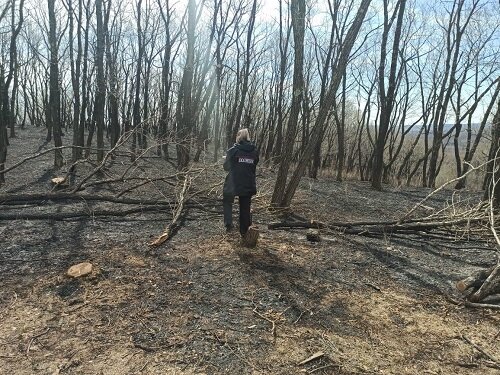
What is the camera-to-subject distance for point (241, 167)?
6.16 metres

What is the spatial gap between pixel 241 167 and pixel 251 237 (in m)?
1.09

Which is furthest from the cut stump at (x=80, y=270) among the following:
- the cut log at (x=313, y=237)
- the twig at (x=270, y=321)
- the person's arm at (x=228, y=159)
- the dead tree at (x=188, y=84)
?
the dead tree at (x=188, y=84)

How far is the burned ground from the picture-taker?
11.5 feet

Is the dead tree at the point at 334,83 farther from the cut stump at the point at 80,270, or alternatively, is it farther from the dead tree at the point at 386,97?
the dead tree at the point at 386,97

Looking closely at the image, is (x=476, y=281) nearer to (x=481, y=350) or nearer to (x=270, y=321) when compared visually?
(x=481, y=350)

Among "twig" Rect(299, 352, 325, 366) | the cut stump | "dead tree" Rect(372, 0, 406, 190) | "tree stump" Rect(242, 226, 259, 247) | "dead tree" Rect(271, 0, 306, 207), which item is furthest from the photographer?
"dead tree" Rect(372, 0, 406, 190)

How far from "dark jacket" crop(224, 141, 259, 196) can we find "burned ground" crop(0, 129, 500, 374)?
0.92 meters

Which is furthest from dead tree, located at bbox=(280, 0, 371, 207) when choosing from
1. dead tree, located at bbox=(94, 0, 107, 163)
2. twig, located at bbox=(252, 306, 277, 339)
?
dead tree, located at bbox=(94, 0, 107, 163)

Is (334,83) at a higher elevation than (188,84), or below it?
below

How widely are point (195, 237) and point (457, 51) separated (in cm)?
1808

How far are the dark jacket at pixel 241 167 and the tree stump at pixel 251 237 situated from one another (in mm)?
557

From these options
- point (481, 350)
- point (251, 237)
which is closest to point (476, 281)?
point (481, 350)

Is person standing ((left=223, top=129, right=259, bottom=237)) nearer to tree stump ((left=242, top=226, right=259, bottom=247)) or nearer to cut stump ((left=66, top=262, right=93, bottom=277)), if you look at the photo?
tree stump ((left=242, top=226, right=259, bottom=247))

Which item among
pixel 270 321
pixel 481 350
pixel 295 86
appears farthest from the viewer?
pixel 295 86
